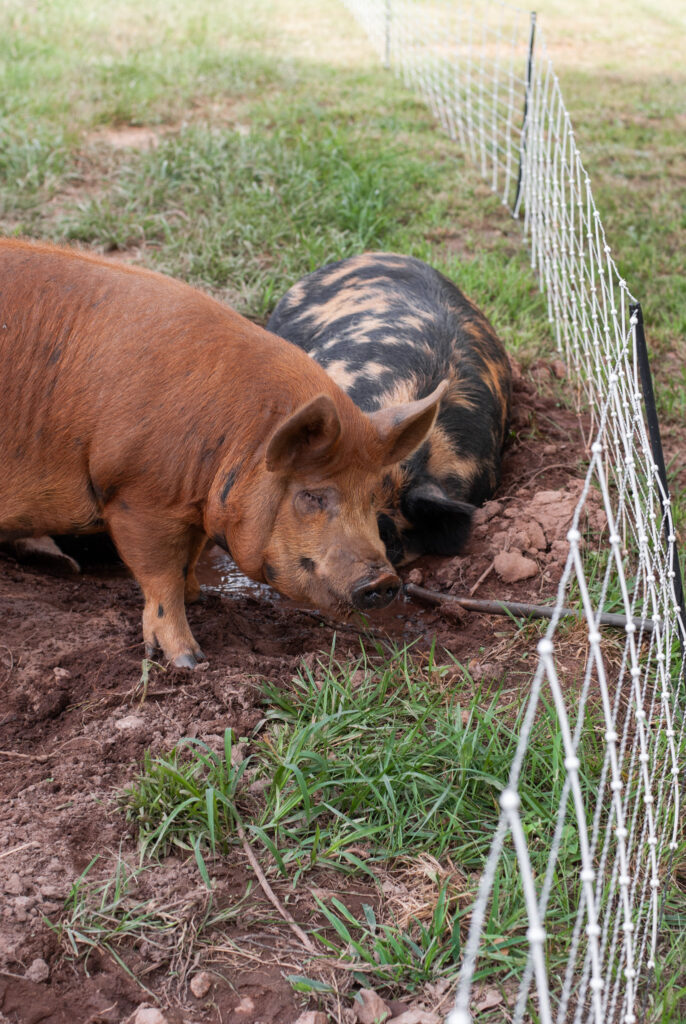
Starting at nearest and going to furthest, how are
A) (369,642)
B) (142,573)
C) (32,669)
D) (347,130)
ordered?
(32,669) → (142,573) → (369,642) → (347,130)

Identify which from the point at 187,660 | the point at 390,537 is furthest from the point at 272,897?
the point at 390,537

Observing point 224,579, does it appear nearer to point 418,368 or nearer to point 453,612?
point 453,612

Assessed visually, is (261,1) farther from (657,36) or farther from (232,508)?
(232,508)

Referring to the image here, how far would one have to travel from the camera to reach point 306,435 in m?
3.02

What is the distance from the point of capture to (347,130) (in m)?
8.46

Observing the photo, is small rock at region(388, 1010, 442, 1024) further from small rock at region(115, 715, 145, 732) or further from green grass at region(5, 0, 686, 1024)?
small rock at region(115, 715, 145, 732)

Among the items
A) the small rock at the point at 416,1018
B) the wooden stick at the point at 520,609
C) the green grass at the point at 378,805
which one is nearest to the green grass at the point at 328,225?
the green grass at the point at 378,805

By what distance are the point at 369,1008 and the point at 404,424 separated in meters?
1.69

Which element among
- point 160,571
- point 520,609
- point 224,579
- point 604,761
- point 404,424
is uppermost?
point 404,424

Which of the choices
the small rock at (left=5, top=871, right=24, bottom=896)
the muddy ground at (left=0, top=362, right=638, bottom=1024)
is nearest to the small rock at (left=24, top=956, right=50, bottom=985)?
the muddy ground at (left=0, top=362, right=638, bottom=1024)

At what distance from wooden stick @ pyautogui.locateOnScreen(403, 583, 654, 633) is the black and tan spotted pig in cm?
30

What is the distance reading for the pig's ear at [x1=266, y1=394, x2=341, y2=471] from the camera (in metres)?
2.87

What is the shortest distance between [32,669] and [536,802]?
1602mm

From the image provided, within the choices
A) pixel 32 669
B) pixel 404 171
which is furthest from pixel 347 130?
pixel 32 669
